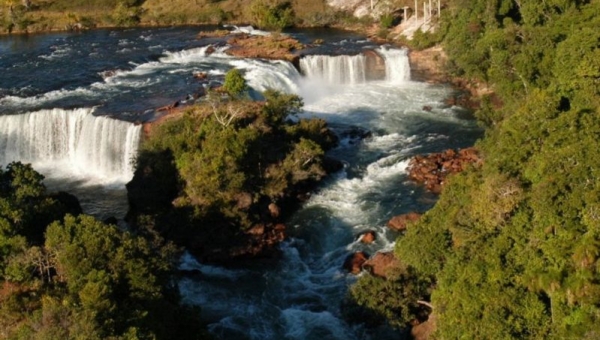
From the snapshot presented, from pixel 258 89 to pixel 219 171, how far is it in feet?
60.6

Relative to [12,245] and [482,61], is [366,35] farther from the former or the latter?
[12,245]

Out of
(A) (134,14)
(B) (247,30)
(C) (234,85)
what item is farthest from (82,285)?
(A) (134,14)

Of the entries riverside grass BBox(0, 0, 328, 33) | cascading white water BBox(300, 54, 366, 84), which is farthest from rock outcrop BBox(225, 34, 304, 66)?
riverside grass BBox(0, 0, 328, 33)

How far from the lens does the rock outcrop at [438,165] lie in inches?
1442

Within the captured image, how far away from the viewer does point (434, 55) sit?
187 feet

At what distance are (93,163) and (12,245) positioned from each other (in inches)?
792

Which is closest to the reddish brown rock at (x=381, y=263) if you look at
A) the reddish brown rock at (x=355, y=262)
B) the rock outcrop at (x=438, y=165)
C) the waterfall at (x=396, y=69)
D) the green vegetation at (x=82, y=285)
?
the reddish brown rock at (x=355, y=262)

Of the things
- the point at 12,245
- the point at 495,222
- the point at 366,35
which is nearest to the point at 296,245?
the point at 495,222

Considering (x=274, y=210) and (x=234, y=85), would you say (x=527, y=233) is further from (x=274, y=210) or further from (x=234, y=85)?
(x=234, y=85)

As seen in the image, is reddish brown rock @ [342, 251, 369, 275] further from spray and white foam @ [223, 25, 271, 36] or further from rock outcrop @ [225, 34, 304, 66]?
spray and white foam @ [223, 25, 271, 36]

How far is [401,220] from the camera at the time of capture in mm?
32281

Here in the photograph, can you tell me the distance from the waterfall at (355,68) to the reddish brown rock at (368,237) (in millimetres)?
26379

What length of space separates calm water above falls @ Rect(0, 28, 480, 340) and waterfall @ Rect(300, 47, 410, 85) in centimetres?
13

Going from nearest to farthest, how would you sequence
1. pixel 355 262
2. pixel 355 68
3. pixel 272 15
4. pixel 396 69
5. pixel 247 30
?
pixel 355 262, pixel 355 68, pixel 396 69, pixel 272 15, pixel 247 30
